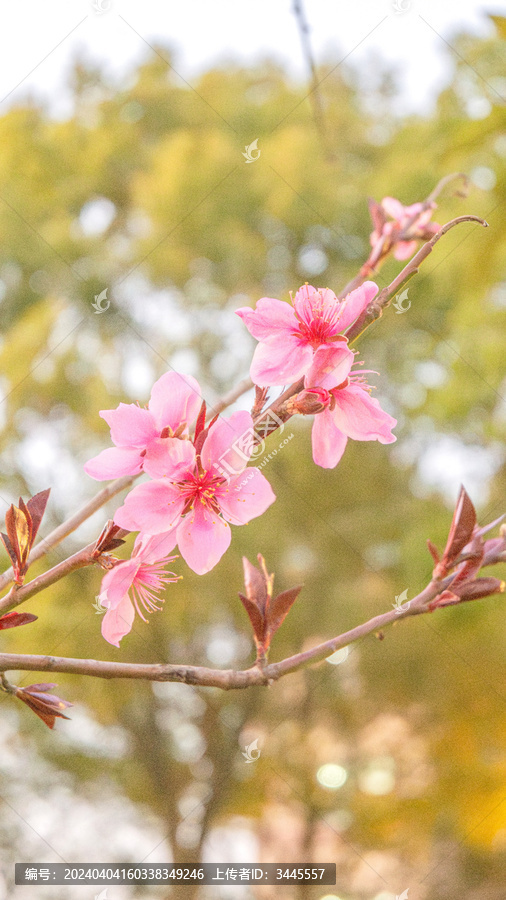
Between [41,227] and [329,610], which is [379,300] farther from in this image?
[41,227]

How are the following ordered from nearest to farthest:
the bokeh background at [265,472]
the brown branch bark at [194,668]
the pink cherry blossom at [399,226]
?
the brown branch bark at [194,668] → the pink cherry blossom at [399,226] → the bokeh background at [265,472]

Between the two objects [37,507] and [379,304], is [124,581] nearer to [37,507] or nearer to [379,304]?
[37,507]

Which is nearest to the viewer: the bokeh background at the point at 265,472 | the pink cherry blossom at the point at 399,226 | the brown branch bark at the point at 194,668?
the brown branch bark at the point at 194,668

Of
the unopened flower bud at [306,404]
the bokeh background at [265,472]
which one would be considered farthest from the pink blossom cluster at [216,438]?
the bokeh background at [265,472]

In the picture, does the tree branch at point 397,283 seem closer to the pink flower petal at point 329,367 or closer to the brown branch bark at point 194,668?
the pink flower petal at point 329,367

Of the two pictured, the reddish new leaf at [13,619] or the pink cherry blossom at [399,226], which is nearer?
the reddish new leaf at [13,619]

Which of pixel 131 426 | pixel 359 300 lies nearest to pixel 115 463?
pixel 131 426

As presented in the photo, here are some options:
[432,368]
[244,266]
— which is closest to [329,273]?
[244,266]

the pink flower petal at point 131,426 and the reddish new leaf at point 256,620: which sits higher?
the pink flower petal at point 131,426
